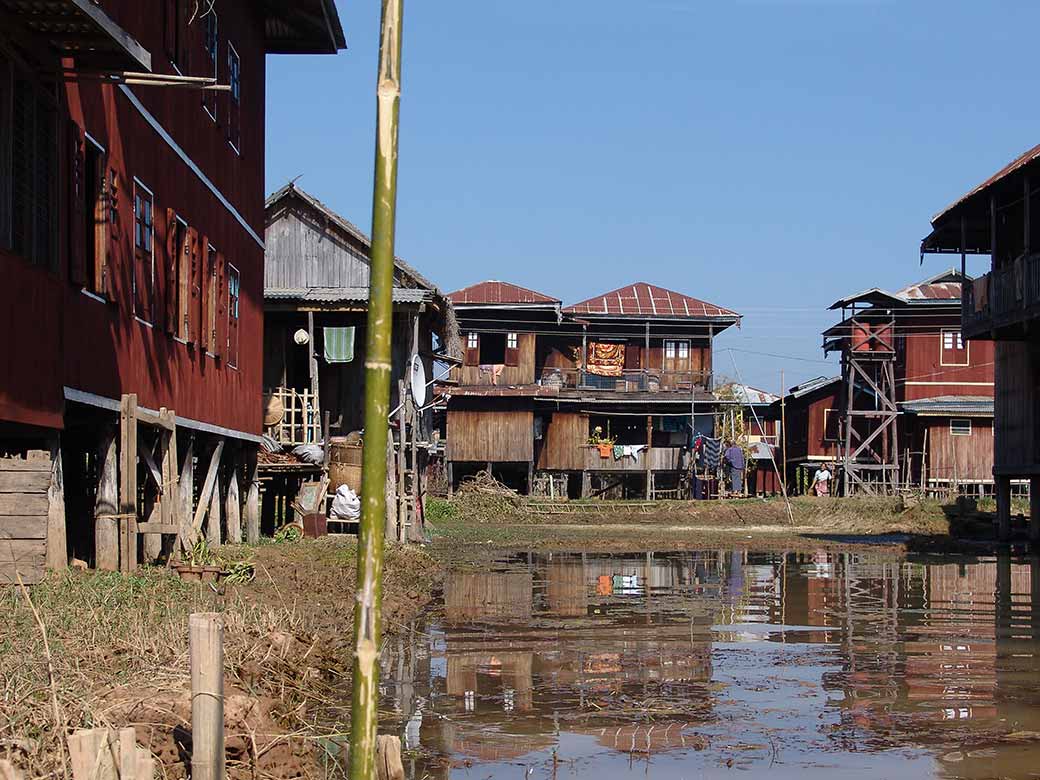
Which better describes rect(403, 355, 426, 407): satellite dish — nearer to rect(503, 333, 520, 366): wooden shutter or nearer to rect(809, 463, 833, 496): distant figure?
rect(503, 333, 520, 366): wooden shutter

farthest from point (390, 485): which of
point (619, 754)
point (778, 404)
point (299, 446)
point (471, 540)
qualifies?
point (778, 404)

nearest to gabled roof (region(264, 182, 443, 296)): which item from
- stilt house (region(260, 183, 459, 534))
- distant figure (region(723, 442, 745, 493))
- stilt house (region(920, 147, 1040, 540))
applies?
stilt house (region(260, 183, 459, 534))

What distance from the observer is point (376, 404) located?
4074 millimetres

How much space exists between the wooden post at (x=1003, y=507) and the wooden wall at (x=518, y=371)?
21.6 metres

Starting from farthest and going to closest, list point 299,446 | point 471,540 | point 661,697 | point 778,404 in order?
point 778,404 → point 471,540 → point 299,446 → point 661,697

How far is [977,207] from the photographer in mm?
28312

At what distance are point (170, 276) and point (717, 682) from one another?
8.83m

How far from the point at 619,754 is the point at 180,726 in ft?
9.34

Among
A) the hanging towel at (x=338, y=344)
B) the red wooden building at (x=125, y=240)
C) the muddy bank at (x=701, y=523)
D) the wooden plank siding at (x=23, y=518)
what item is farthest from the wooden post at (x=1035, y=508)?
the wooden plank siding at (x=23, y=518)

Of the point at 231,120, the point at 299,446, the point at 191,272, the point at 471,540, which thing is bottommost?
the point at 471,540

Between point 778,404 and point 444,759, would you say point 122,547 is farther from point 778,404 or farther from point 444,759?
point 778,404

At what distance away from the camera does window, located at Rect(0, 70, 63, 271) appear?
11.2m

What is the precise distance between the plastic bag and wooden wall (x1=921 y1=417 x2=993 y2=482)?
96.3 feet

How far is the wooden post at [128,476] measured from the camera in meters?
13.8
